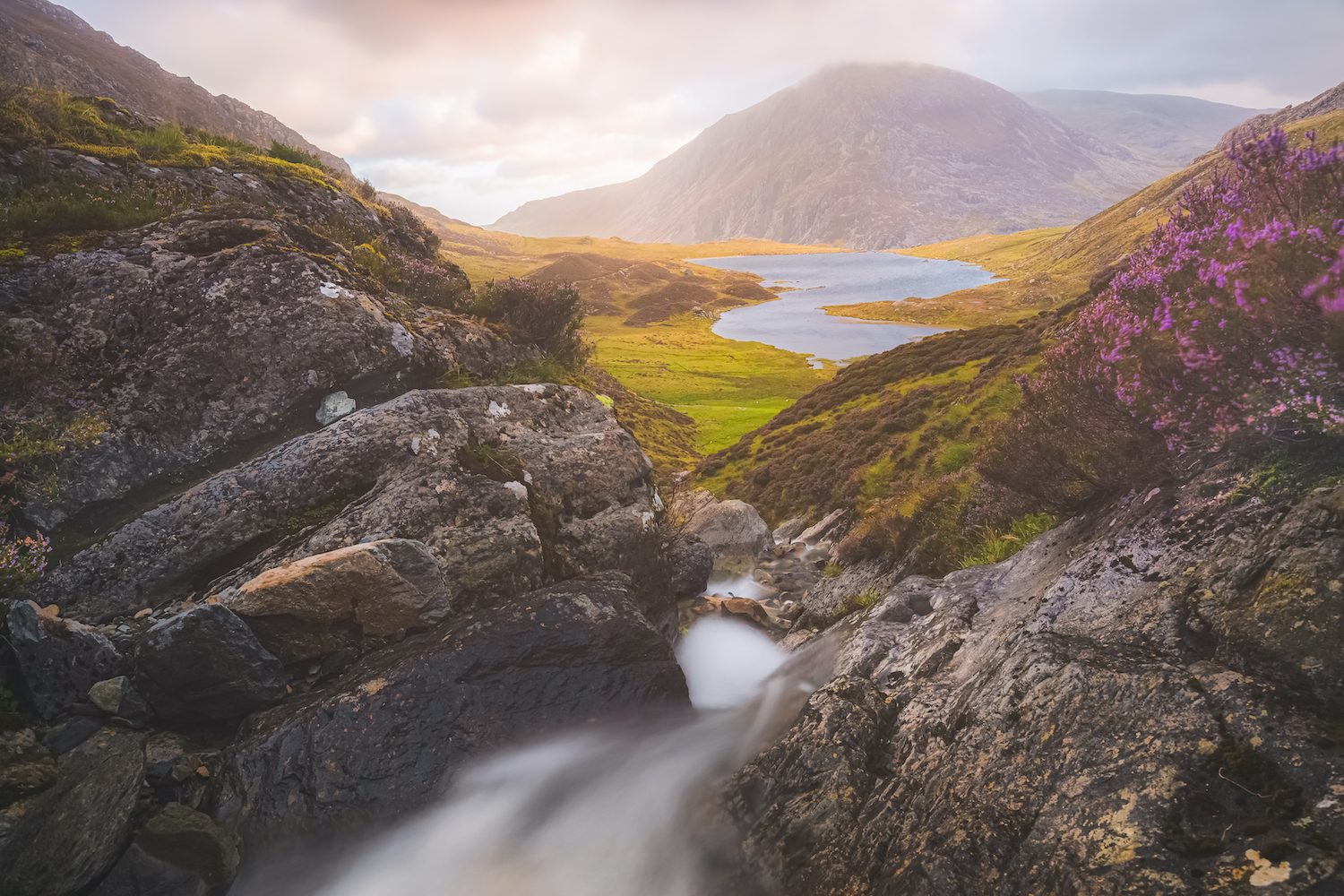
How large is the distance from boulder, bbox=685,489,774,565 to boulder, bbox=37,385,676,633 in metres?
9.66

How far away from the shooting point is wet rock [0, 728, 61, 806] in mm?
5984

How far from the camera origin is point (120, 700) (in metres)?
7.15

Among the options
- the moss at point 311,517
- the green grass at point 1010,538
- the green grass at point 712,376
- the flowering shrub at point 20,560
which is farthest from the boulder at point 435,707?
the green grass at point 712,376

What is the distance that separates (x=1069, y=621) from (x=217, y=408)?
519 inches

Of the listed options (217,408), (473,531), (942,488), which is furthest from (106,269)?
(942,488)

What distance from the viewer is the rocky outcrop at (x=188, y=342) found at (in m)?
8.92

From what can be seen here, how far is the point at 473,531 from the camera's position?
995 centimetres

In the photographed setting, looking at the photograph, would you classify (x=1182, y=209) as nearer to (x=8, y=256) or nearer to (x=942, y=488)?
(x=942, y=488)

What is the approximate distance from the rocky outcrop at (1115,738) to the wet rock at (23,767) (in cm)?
780

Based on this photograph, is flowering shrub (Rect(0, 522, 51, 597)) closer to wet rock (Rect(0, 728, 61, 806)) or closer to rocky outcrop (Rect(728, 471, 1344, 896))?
wet rock (Rect(0, 728, 61, 806))

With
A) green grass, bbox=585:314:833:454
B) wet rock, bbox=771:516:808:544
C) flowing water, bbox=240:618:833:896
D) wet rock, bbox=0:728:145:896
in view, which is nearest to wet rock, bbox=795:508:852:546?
wet rock, bbox=771:516:808:544

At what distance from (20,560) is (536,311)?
35.5 feet

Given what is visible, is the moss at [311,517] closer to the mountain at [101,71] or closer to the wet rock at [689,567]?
the wet rock at [689,567]

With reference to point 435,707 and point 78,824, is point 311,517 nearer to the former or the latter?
point 435,707
